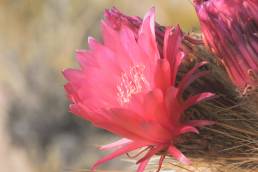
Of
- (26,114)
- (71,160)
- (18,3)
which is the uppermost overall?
(18,3)

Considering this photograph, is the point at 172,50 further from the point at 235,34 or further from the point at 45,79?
the point at 45,79

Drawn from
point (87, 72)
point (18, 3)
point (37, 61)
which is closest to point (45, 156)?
point (37, 61)

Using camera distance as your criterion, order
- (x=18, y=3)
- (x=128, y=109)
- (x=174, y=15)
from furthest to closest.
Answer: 1. (x=18, y=3)
2. (x=174, y=15)
3. (x=128, y=109)

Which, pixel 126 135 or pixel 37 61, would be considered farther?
pixel 37 61

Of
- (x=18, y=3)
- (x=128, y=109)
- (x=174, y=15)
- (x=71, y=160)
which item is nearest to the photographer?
(x=128, y=109)

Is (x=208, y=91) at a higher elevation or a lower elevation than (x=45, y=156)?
higher

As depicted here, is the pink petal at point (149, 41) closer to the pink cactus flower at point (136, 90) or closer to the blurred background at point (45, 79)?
the pink cactus flower at point (136, 90)

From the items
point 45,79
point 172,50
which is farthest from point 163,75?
point 45,79

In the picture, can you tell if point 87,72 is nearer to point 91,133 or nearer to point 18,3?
point 91,133
